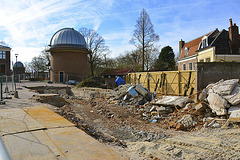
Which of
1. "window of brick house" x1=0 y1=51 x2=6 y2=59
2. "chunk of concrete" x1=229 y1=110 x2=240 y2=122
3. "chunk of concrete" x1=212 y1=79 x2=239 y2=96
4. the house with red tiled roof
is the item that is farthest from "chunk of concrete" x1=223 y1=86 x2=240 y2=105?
"window of brick house" x1=0 y1=51 x2=6 y2=59

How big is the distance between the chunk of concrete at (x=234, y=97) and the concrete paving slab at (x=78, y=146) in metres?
7.15

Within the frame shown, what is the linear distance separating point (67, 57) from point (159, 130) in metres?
28.0

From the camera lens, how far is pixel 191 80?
13.9 meters

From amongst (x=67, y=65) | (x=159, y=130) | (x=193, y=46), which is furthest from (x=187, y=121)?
(x=67, y=65)

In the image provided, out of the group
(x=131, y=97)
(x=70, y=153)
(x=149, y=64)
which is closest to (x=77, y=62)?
(x=149, y=64)

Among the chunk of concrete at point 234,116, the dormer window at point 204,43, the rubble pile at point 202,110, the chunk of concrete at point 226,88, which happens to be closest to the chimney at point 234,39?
the dormer window at point 204,43

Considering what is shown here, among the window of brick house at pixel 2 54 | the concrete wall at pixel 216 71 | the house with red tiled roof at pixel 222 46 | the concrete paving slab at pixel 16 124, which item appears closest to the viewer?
the concrete paving slab at pixel 16 124

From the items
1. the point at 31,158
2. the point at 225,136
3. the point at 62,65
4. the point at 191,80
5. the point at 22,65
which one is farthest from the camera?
the point at 22,65

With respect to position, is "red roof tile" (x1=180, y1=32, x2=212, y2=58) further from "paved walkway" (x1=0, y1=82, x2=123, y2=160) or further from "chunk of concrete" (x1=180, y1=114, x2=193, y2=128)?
"paved walkway" (x1=0, y1=82, x2=123, y2=160)

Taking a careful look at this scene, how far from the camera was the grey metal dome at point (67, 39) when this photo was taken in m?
33.3

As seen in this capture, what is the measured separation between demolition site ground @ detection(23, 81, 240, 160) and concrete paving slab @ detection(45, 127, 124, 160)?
673 mm

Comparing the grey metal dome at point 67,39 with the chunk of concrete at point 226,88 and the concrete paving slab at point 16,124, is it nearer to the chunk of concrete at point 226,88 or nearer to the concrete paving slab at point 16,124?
the concrete paving slab at point 16,124

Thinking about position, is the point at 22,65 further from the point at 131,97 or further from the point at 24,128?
the point at 24,128

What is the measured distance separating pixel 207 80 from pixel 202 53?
49.2 ft
